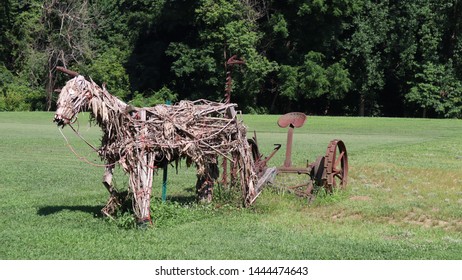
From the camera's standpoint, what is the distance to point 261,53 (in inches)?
2322

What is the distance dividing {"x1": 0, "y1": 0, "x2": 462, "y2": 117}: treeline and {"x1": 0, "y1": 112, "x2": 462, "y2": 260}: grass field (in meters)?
33.9

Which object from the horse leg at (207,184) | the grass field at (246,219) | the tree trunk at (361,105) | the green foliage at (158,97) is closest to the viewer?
the grass field at (246,219)

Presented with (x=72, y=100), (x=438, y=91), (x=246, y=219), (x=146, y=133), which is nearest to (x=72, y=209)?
(x=146, y=133)

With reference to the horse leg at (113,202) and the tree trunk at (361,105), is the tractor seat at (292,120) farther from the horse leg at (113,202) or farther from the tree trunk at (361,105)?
the tree trunk at (361,105)

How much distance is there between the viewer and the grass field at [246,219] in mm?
9711

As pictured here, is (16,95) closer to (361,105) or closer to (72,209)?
(361,105)

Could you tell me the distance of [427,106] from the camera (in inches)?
2169

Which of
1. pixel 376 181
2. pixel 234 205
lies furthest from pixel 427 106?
pixel 234 205

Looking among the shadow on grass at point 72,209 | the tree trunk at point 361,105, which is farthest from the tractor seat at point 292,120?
the tree trunk at point 361,105

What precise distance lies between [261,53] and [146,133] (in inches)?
1902

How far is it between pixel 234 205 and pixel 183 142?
2024 millimetres

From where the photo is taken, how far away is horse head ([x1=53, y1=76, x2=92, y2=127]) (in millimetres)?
10555

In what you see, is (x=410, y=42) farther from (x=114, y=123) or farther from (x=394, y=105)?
(x=114, y=123)

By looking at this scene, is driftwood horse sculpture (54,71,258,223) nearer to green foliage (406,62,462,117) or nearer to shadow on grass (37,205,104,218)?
shadow on grass (37,205,104,218)
